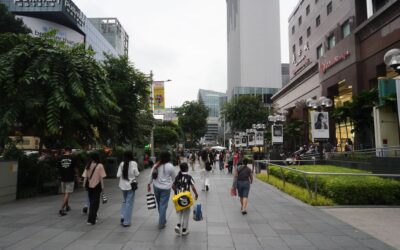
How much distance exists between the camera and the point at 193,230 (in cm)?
756

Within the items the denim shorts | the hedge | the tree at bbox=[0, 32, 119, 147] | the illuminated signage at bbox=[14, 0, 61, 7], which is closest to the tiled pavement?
the denim shorts

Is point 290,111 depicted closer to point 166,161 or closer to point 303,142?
point 303,142

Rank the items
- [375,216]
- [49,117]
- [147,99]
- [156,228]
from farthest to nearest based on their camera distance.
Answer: [147,99] → [49,117] → [375,216] → [156,228]

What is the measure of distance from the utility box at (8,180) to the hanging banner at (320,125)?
14.9m

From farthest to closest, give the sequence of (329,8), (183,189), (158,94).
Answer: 1. (329,8)
2. (158,94)
3. (183,189)

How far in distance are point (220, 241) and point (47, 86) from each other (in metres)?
8.55

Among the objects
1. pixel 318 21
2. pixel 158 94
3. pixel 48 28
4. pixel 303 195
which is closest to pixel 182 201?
pixel 303 195

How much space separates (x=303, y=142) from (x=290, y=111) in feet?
28.4

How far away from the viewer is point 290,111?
172ft

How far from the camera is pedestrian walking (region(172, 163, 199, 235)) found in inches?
279

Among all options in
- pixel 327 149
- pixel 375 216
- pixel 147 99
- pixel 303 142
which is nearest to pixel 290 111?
Result: pixel 303 142

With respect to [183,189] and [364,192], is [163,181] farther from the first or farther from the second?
[364,192]

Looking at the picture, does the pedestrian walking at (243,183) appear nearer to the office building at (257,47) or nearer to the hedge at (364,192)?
the hedge at (364,192)

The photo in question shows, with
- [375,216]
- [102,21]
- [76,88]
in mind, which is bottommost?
[375,216]
